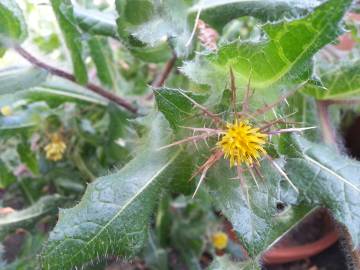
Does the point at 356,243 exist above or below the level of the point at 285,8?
below

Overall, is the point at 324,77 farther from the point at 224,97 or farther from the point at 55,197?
the point at 55,197

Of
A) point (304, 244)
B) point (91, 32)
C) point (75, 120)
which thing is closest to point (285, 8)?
point (91, 32)

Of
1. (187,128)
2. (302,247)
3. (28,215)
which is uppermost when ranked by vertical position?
(187,128)

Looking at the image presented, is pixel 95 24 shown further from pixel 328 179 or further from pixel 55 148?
pixel 328 179

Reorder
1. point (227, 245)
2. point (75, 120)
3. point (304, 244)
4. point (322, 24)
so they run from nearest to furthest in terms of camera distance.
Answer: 1. point (322, 24)
2. point (75, 120)
3. point (227, 245)
4. point (304, 244)

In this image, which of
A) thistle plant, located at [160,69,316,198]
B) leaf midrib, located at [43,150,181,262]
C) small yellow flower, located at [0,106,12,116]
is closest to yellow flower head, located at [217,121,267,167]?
thistle plant, located at [160,69,316,198]

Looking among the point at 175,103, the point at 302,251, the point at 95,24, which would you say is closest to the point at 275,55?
the point at 175,103
